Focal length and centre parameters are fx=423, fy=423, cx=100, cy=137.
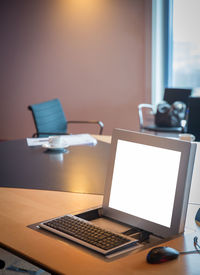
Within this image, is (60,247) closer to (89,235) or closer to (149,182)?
(89,235)

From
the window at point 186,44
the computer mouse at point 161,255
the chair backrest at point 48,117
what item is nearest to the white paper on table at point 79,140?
the chair backrest at point 48,117

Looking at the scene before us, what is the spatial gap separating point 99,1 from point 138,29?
668 mm

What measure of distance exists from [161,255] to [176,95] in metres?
4.14

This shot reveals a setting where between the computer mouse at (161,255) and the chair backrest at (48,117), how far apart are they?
2.56 metres

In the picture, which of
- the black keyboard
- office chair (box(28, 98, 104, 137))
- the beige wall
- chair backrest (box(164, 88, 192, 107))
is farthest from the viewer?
the beige wall

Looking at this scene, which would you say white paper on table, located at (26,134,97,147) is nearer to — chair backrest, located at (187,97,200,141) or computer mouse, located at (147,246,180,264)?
chair backrest, located at (187,97,200,141)

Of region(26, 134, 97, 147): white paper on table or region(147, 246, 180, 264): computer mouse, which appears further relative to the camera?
region(26, 134, 97, 147): white paper on table

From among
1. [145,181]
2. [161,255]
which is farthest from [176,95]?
[161,255]

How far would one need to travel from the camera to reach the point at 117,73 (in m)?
5.75

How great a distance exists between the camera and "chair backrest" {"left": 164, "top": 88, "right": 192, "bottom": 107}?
512 cm

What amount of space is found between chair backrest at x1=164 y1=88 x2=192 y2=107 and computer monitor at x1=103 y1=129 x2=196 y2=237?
3725 mm

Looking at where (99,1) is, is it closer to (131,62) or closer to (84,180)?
(131,62)

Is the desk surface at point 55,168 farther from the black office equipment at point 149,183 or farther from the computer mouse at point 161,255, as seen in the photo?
the computer mouse at point 161,255

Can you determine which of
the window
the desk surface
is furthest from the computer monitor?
the window
